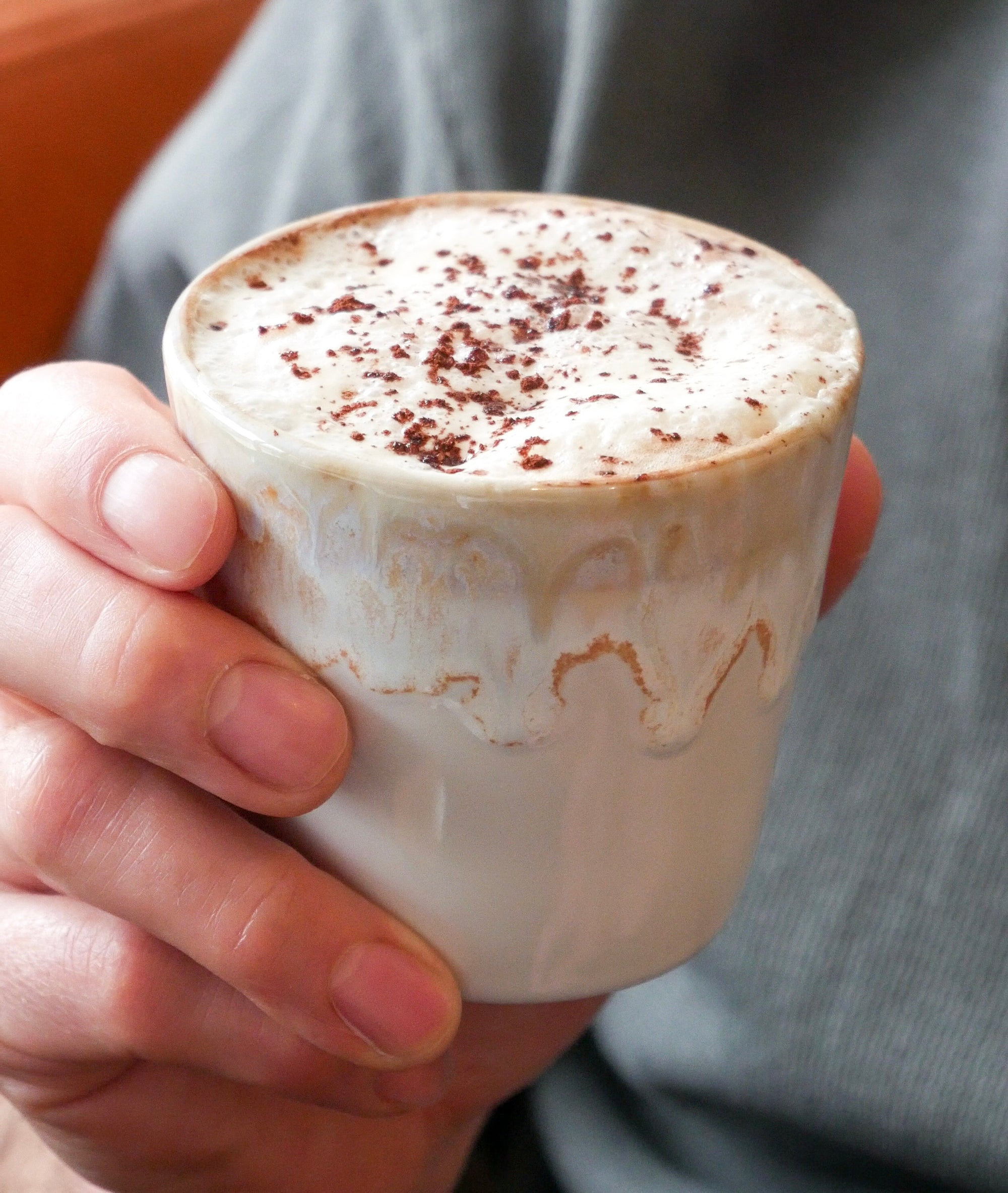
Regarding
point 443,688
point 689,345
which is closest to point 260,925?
point 443,688

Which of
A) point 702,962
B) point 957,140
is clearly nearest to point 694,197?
point 957,140

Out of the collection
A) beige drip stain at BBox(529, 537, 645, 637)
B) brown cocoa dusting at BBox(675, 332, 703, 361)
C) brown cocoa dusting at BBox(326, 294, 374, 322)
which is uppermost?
brown cocoa dusting at BBox(326, 294, 374, 322)

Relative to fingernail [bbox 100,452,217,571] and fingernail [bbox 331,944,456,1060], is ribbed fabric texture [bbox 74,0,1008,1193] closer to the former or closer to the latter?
fingernail [bbox 331,944,456,1060]

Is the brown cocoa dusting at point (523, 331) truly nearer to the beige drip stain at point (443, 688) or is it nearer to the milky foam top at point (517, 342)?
the milky foam top at point (517, 342)

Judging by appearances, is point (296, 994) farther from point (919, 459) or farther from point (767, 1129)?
point (919, 459)

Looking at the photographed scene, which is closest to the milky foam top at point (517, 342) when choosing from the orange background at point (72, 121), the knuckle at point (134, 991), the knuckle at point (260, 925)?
the knuckle at point (260, 925)

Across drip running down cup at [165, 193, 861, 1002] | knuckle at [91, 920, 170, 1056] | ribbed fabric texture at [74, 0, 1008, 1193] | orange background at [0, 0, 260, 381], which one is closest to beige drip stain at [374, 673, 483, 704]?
drip running down cup at [165, 193, 861, 1002]
